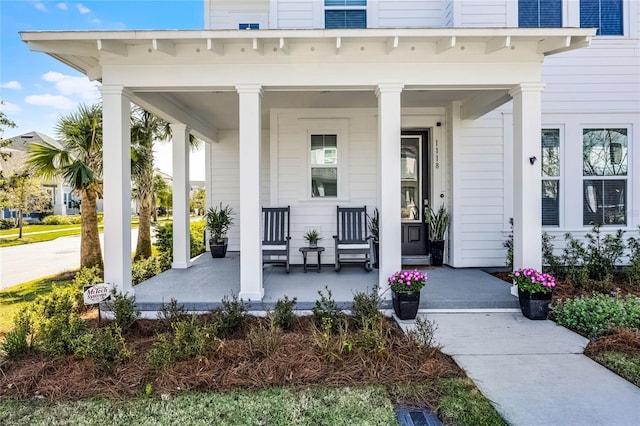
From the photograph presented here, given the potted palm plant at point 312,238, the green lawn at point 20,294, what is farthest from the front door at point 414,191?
the green lawn at point 20,294

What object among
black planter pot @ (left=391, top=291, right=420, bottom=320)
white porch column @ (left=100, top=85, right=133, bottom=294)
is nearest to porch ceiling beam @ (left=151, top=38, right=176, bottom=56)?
white porch column @ (left=100, top=85, right=133, bottom=294)

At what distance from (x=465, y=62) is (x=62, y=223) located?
2667cm

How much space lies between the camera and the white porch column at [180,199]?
6.13m

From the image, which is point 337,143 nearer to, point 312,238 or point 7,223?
point 312,238

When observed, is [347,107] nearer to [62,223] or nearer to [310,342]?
[310,342]

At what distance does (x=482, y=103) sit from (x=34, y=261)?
1179cm

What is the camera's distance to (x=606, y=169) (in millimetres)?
5879

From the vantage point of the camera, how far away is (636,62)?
583 cm

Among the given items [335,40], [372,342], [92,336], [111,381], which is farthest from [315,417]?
[335,40]

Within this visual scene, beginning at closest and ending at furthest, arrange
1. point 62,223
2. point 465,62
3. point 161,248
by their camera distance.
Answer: point 465,62 < point 161,248 < point 62,223

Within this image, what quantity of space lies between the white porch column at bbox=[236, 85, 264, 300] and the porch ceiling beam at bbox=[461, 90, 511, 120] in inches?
128

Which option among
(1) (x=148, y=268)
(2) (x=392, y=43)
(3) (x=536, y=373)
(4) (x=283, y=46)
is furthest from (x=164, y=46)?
(3) (x=536, y=373)

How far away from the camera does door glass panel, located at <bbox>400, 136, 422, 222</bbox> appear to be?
623 centimetres

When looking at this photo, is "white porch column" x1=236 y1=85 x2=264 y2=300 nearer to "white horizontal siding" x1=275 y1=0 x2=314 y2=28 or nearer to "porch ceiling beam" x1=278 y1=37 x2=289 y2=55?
"porch ceiling beam" x1=278 y1=37 x2=289 y2=55
